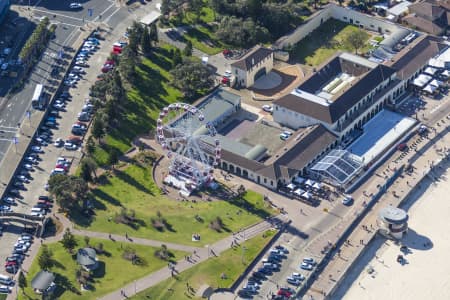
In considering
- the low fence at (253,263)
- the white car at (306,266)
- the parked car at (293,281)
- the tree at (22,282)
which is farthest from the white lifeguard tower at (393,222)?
the tree at (22,282)

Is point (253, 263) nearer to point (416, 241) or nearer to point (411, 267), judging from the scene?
point (411, 267)

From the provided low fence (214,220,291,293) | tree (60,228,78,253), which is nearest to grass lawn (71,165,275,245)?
low fence (214,220,291,293)

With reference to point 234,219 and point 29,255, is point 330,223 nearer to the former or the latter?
point 234,219

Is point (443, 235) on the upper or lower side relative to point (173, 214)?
lower

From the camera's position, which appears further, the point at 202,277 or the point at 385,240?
the point at 385,240

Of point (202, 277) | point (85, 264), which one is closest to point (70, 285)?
point (85, 264)

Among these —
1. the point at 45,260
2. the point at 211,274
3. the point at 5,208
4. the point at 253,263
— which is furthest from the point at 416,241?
the point at 5,208
